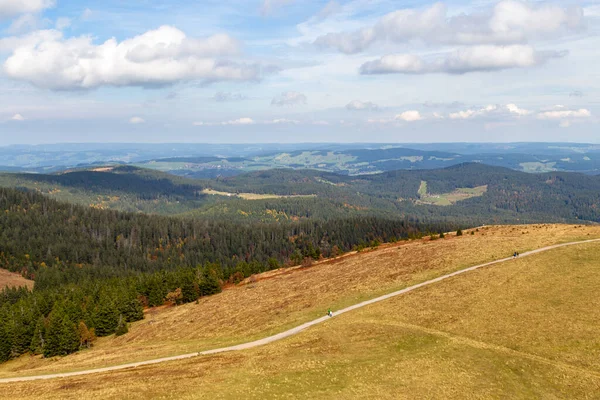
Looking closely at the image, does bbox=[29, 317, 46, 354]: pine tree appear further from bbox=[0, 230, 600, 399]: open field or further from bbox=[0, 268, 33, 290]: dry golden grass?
bbox=[0, 268, 33, 290]: dry golden grass

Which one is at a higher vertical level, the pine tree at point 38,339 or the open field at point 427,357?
the open field at point 427,357

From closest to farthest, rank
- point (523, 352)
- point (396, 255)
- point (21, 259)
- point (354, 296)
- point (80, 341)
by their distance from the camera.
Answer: point (523, 352) → point (354, 296) → point (80, 341) → point (396, 255) → point (21, 259)

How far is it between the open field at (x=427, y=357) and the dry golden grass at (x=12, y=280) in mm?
145020

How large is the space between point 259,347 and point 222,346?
7.98 meters

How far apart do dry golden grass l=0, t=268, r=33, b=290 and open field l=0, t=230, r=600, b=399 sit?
145 meters

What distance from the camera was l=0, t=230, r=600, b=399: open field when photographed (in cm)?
3466

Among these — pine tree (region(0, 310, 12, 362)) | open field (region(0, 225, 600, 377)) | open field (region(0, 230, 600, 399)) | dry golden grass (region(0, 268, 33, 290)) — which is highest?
open field (region(0, 230, 600, 399))

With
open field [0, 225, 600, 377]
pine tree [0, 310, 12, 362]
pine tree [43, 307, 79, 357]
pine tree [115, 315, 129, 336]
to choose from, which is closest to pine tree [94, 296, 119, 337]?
pine tree [115, 315, 129, 336]

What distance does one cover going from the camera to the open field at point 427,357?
3466 cm

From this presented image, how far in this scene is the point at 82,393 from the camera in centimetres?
3781

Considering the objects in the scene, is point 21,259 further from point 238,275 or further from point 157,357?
point 157,357

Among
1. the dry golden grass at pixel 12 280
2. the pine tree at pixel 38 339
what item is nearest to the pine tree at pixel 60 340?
the pine tree at pixel 38 339

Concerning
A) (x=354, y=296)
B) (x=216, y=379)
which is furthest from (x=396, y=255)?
(x=216, y=379)

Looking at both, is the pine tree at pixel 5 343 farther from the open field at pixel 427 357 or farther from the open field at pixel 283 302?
the open field at pixel 427 357
